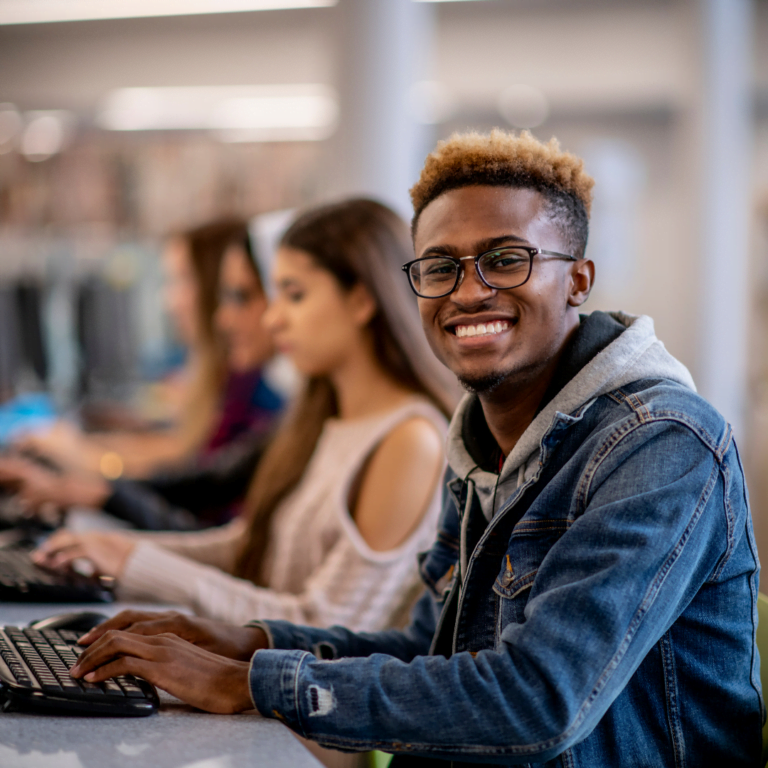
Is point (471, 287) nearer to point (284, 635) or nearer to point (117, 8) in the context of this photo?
point (284, 635)

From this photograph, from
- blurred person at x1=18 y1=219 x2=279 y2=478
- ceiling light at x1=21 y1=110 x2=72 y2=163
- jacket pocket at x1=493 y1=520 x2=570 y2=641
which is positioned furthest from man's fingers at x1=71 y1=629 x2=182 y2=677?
ceiling light at x1=21 y1=110 x2=72 y2=163

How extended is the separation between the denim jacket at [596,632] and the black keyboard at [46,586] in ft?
2.34

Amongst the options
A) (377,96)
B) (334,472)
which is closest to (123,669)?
(334,472)

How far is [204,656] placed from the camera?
102cm

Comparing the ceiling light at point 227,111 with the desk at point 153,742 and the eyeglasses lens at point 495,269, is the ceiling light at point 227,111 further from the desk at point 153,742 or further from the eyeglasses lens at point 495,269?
the desk at point 153,742

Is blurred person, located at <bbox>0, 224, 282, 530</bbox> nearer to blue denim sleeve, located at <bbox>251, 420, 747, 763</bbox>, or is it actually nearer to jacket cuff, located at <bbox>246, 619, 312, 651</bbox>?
jacket cuff, located at <bbox>246, 619, 312, 651</bbox>

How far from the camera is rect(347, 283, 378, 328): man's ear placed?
1.84 m

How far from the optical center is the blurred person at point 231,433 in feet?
9.22

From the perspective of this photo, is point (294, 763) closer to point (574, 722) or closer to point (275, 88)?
point (574, 722)

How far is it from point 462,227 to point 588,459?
33cm

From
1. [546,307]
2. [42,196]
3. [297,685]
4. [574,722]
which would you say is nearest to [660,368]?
[546,307]

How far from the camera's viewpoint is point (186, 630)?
1155 millimetres

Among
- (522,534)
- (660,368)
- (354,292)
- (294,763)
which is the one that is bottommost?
(294,763)

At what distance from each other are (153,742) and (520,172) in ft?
2.61
